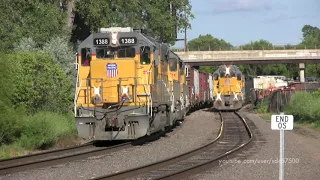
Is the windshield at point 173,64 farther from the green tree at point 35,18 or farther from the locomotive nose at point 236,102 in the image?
the locomotive nose at point 236,102

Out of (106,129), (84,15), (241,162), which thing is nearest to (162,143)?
(106,129)

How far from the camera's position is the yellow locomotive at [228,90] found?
131ft

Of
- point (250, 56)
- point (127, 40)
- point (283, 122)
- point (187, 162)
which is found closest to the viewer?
point (283, 122)

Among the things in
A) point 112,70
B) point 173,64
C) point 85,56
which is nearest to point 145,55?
point 112,70

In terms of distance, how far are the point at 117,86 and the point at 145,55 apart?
60.5 inches

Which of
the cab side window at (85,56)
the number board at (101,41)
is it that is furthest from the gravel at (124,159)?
the number board at (101,41)

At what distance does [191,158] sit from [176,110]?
9.75 m

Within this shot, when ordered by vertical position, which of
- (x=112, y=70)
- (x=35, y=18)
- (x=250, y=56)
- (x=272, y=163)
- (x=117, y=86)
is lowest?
(x=272, y=163)

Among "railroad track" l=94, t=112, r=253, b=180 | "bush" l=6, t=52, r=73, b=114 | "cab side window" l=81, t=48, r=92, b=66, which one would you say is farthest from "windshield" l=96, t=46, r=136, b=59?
"railroad track" l=94, t=112, r=253, b=180

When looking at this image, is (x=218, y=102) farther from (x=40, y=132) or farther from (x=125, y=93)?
(x=40, y=132)

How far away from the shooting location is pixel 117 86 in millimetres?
18484

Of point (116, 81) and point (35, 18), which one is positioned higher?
point (35, 18)

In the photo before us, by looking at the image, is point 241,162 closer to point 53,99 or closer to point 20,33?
point 53,99

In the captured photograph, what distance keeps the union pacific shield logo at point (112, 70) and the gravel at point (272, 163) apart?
5.25m
